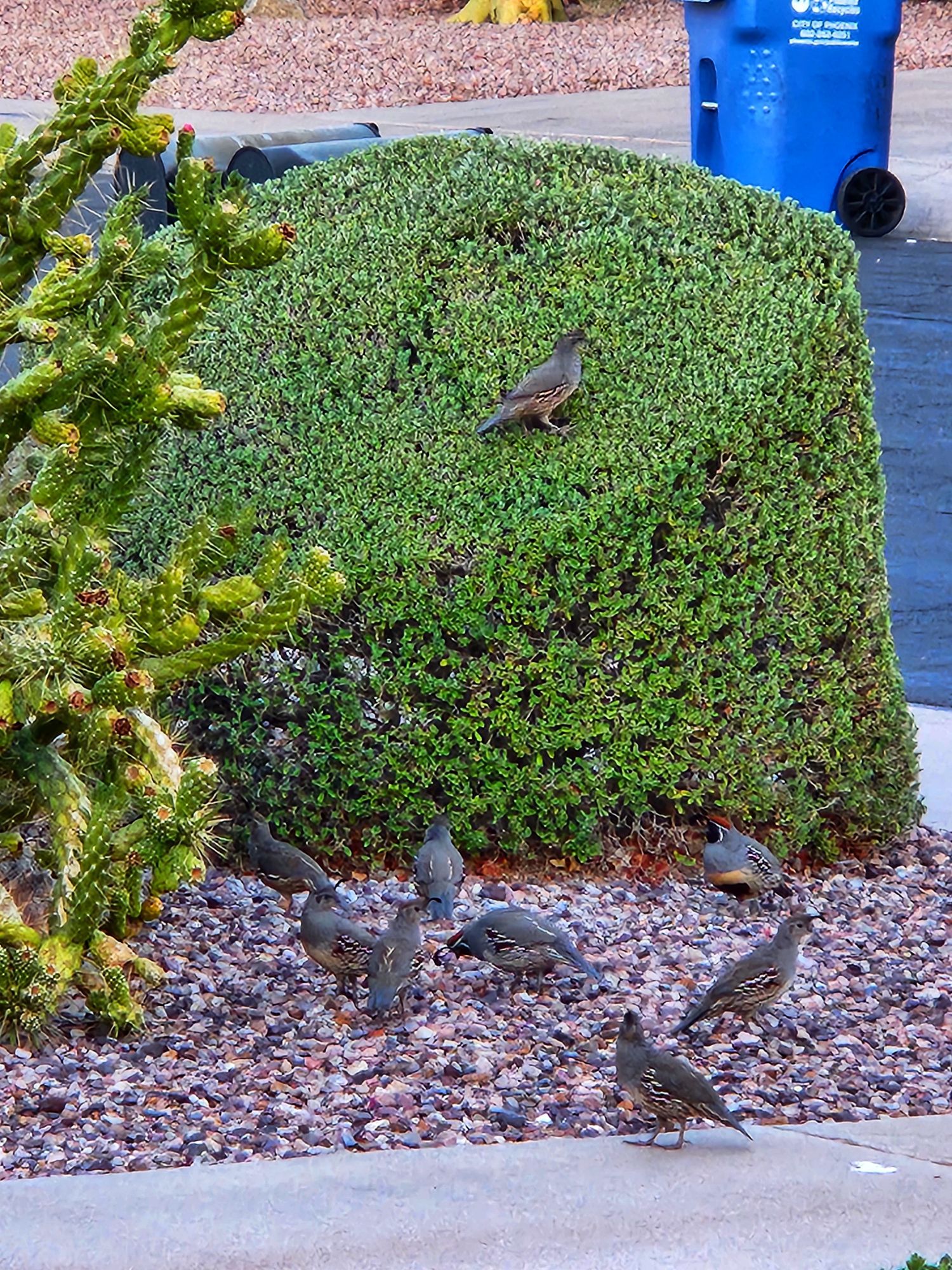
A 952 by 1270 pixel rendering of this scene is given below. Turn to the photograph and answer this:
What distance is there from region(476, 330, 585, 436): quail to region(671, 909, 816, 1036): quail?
1.52 metres

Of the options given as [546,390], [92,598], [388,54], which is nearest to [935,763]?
[546,390]

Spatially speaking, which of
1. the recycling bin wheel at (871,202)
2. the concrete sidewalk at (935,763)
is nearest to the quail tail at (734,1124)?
the concrete sidewalk at (935,763)

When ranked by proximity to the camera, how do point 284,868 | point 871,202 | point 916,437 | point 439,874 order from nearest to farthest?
point 439,874 < point 284,868 < point 916,437 < point 871,202

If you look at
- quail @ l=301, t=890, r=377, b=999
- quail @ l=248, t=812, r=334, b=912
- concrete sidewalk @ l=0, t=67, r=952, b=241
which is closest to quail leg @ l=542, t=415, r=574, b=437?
quail @ l=248, t=812, r=334, b=912

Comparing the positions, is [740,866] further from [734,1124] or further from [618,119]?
[618,119]

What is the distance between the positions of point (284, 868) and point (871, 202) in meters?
11.4

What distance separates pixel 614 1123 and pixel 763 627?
1.73m

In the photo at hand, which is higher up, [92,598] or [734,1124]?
[92,598]

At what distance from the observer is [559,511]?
5105 millimetres

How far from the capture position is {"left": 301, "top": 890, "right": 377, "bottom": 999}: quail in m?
4.53

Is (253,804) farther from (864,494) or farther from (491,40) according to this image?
(491,40)

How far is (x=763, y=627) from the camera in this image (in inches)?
208

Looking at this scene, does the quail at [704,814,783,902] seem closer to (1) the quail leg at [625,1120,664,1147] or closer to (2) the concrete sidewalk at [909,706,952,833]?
(2) the concrete sidewalk at [909,706,952,833]

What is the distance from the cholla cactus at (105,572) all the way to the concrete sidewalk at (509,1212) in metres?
0.83
